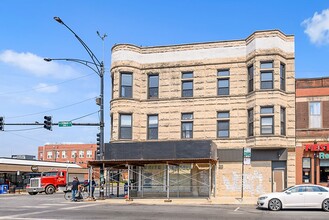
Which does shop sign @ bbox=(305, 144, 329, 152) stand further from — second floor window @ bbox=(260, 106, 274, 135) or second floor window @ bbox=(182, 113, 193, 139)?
second floor window @ bbox=(182, 113, 193, 139)

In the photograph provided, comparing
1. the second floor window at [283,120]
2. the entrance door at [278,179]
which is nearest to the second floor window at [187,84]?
the second floor window at [283,120]

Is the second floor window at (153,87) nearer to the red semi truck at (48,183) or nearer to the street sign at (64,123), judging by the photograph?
the street sign at (64,123)

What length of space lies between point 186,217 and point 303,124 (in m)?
16.8

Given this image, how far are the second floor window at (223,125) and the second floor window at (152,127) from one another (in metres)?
4.87

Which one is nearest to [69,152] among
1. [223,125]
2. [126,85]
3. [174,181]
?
[126,85]

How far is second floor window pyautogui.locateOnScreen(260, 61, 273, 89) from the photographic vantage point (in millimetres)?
31464

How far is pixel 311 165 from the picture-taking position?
31609mm

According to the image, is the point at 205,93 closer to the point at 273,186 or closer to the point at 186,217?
the point at 273,186

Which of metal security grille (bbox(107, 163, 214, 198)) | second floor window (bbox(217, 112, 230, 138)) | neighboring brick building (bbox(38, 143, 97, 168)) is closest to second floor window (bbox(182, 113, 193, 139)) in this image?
second floor window (bbox(217, 112, 230, 138))

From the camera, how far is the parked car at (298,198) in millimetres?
21641

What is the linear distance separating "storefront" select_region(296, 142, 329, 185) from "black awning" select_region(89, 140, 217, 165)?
681 cm

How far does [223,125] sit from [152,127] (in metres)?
5.53

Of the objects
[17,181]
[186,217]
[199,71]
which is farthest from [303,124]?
[17,181]

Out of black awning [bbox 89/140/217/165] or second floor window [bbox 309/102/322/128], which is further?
second floor window [bbox 309/102/322/128]
